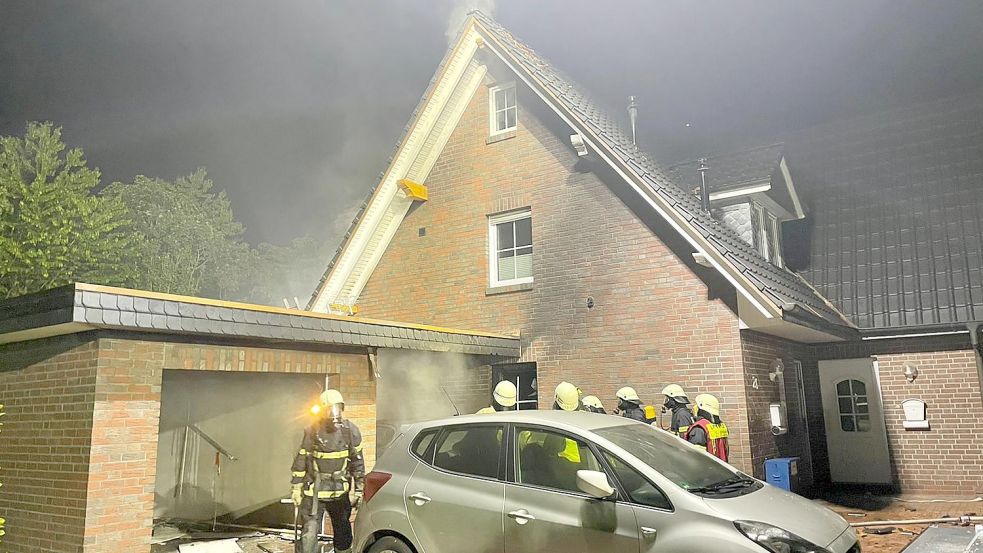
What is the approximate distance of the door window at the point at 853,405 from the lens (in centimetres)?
1175

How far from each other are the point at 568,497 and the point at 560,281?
22.1 feet

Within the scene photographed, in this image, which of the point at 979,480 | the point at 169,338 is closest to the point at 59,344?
the point at 169,338

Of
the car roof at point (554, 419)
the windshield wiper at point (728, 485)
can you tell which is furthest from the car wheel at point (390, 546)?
the windshield wiper at point (728, 485)

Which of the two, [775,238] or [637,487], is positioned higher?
[775,238]

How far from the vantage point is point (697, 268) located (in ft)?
32.4

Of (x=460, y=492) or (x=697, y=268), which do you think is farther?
(x=697, y=268)

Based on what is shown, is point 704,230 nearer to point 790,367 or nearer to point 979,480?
point 790,367

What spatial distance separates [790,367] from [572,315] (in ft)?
12.4

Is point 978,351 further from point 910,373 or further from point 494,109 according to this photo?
point 494,109

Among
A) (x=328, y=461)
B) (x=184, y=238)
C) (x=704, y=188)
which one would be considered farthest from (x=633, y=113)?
(x=184, y=238)

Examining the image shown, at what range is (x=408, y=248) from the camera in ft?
43.8

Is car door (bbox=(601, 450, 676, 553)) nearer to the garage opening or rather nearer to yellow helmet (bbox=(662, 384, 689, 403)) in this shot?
yellow helmet (bbox=(662, 384, 689, 403))

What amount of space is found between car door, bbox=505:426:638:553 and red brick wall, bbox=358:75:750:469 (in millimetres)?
5013

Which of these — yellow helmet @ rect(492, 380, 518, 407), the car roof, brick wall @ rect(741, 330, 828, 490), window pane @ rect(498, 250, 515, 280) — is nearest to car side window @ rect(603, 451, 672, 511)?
the car roof
